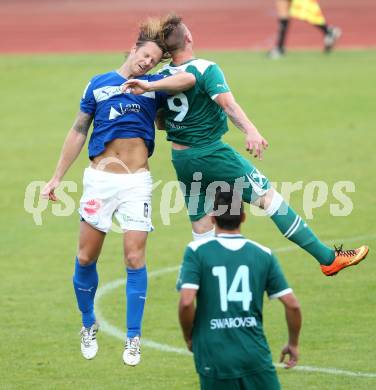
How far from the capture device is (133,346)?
939 cm

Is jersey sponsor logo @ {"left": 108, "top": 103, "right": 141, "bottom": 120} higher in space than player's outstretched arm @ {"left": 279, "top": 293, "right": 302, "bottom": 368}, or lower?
higher

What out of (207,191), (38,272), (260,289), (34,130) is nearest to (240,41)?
(34,130)

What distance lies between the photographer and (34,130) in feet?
78.7

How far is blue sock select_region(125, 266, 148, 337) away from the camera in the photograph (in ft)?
31.1

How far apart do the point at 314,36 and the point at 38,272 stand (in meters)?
24.3

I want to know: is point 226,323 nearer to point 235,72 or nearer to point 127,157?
point 127,157

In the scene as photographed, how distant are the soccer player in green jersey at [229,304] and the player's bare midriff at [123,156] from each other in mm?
2416

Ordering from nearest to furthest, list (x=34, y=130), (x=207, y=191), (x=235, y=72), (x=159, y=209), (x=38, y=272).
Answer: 1. (x=207, y=191)
2. (x=38, y=272)
3. (x=159, y=209)
4. (x=34, y=130)
5. (x=235, y=72)

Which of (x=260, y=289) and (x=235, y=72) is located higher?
(x=260, y=289)

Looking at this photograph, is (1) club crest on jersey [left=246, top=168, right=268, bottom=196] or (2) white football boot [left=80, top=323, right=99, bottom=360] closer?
(2) white football boot [left=80, top=323, right=99, bottom=360]

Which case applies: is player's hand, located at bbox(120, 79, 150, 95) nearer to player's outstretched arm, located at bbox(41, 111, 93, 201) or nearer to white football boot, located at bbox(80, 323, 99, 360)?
player's outstretched arm, located at bbox(41, 111, 93, 201)

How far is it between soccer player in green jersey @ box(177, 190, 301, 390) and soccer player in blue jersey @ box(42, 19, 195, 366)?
226 centimetres

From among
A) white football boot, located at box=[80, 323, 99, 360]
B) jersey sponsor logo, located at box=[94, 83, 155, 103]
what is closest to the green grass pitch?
white football boot, located at box=[80, 323, 99, 360]

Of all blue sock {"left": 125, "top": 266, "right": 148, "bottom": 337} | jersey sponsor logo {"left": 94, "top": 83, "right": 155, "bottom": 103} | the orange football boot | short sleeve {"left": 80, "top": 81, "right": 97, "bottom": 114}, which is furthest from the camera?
the orange football boot
